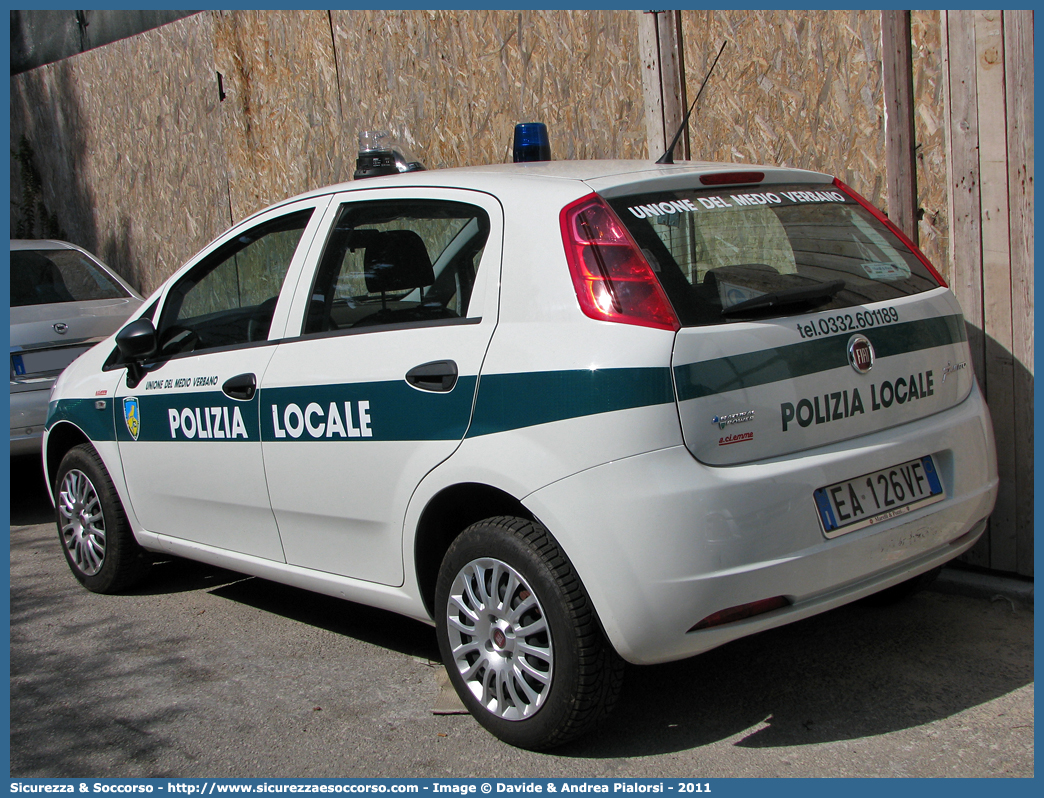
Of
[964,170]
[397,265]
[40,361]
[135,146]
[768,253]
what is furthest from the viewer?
[135,146]

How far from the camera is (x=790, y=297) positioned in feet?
9.61

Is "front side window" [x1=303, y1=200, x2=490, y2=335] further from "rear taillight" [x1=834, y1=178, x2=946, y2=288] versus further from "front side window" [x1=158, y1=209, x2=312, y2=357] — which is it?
"rear taillight" [x1=834, y1=178, x2=946, y2=288]

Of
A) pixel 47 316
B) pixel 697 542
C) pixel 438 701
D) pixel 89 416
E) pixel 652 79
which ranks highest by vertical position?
pixel 652 79

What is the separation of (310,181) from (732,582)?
6.26 meters

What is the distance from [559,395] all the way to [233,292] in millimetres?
2024

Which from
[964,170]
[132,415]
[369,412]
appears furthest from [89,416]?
[964,170]

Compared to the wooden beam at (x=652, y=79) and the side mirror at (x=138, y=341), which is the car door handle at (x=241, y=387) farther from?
the wooden beam at (x=652, y=79)

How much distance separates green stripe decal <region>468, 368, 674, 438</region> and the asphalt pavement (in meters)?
1.04

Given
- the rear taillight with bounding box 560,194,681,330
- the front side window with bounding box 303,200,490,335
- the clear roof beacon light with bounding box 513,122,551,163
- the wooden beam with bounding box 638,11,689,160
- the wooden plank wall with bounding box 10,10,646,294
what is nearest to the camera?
the rear taillight with bounding box 560,194,681,330

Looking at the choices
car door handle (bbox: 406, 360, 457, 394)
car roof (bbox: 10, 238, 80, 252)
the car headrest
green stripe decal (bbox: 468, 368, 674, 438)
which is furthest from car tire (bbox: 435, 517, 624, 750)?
car roof (bbox: 10, 238, 80, 252)

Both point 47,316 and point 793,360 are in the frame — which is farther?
point 47,316

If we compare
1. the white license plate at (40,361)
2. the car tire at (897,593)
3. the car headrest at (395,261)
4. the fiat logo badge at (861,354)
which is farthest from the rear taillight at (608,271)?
the white license plate at (40,361)

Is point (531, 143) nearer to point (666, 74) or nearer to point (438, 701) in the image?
point (666, 74)

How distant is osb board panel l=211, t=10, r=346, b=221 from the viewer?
7824 mm
